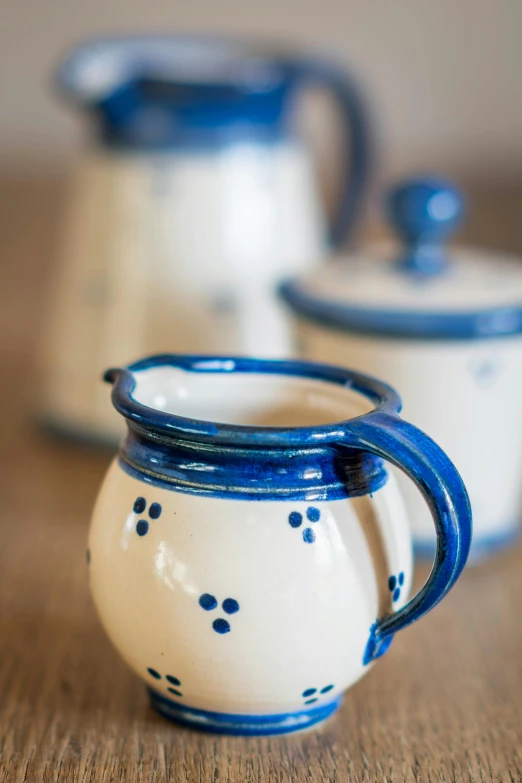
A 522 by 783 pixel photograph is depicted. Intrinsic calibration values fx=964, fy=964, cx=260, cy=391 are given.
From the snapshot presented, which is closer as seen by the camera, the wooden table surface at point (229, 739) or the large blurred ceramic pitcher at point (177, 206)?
the wooden table surface at point (229, 739)

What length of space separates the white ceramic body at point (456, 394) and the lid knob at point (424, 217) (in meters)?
0.07

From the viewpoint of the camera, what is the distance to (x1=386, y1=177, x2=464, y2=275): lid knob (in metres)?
0.57

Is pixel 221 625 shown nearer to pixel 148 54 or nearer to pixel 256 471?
pixel 256 471

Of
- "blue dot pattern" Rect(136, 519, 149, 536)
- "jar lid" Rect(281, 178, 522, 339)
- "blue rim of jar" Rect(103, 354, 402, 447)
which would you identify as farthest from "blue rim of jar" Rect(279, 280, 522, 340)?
"blue dot pattern" Rect(136, 519, 149, 536)

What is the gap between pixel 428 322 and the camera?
53 centimetres

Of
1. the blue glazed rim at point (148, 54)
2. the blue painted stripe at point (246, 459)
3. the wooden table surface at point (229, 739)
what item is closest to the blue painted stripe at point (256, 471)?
the blue painted stripe at point (246, 459)

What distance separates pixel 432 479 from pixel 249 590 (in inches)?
3.0

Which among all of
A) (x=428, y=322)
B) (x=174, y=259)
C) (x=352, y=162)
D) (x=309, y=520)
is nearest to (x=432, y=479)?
(x=309, y=520)

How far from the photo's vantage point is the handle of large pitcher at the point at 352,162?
2.57 feet

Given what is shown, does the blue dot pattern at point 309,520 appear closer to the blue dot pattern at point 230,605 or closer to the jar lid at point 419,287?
the blue dot pattern at point 230,605

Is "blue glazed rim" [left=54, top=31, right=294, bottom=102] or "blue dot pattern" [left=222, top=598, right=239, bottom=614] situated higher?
"blue glazed rim" [left=54, top=31, right=294, bottom=102]

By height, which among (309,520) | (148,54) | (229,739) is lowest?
(229,739)

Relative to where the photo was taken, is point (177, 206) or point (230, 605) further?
point (177, 206)

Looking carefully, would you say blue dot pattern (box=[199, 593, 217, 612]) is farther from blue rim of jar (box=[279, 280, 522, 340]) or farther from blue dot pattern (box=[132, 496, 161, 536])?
blue rim of jar (box=[279, 280, 522, 340])
